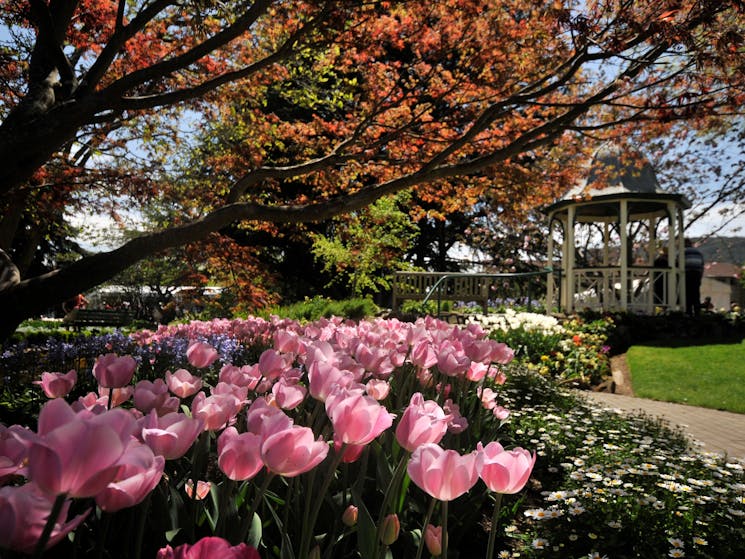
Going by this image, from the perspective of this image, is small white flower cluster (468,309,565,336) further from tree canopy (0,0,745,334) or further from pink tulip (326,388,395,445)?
pink tulip (326,388,395,445)

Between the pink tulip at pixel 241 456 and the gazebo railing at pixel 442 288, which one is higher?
the gazebo railing at pixel 442 288

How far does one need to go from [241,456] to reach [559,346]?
27.0 ft

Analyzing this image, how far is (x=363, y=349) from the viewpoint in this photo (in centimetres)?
206

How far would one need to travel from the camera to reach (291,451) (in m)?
0.97

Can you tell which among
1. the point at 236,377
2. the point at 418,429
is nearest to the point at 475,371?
the point at 236,377

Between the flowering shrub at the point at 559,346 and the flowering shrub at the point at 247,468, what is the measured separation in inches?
225

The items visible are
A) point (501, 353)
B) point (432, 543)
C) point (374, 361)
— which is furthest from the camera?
point (501, 353)

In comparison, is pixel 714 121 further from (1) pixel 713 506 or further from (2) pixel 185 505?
(2) pixel 185 505

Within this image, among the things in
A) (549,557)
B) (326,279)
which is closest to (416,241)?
(326,279)

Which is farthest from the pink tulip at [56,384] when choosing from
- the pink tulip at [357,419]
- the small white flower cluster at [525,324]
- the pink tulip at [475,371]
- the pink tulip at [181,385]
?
the small white flower cluster at [525,324]

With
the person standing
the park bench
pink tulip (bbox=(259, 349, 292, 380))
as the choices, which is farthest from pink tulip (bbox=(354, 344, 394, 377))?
the park bench

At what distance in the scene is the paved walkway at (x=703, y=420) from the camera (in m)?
→ 4.78

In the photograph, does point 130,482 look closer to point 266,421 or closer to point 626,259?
point 266,421

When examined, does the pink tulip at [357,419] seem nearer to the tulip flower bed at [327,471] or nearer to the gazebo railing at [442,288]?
the tulip flower bed at [327,471]
